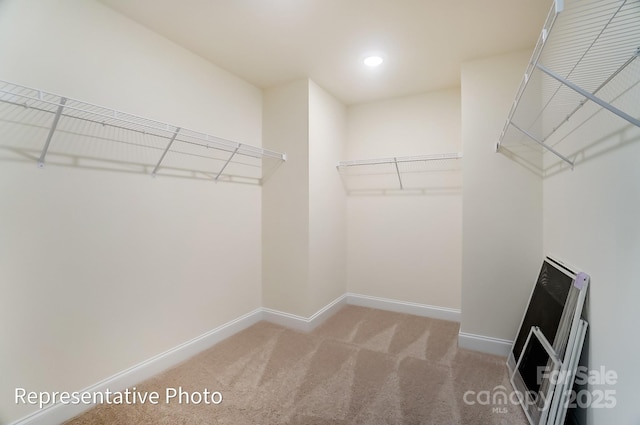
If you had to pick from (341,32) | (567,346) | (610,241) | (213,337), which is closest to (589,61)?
(610,241)

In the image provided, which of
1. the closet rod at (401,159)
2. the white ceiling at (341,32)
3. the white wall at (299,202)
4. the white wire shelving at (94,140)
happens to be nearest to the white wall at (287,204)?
the white wall at (299,202)

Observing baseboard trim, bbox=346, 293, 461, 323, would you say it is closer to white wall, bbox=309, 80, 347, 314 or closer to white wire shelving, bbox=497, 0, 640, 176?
white wall, bbox=309, 80, 347, 314

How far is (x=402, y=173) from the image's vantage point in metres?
3.21

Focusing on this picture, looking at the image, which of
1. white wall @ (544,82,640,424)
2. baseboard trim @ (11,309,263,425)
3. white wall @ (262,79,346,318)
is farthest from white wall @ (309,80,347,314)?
white wall @ (544,82,640,424)

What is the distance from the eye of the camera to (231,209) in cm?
268

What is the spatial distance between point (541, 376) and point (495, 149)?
1.59 meters

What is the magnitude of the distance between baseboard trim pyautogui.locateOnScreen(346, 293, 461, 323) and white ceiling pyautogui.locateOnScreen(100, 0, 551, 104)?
234 centimetres

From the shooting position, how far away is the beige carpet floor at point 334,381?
5.33ft

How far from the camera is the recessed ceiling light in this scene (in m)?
2.40

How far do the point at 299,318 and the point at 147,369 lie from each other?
1.28 meters

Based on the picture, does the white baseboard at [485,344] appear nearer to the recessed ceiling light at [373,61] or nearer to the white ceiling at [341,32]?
the white ceiling at [341,32]

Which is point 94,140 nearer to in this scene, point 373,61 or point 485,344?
point 373,61

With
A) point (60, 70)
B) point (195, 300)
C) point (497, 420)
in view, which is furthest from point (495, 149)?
point (60, 70)

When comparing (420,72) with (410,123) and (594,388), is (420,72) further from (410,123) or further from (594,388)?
(594,388)
